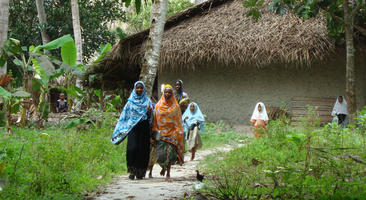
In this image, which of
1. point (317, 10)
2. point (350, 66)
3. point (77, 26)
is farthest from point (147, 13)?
point (350, 66)

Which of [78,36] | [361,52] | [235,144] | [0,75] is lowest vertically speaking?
[235,144]

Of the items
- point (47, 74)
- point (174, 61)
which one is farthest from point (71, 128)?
point (174, 61)

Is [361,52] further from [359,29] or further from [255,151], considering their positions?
[255,151]

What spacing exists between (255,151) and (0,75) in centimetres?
482

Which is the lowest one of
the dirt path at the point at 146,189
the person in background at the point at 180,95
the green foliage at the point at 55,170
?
the dirt path at the point at 146,189

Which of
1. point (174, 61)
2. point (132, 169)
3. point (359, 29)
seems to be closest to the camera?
point (132, 169)

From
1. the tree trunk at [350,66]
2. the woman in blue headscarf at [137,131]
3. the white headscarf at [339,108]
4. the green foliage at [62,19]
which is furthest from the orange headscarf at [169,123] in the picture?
the green foliage at [62,19]

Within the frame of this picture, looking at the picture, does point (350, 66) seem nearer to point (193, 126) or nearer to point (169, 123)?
point (193, 126)

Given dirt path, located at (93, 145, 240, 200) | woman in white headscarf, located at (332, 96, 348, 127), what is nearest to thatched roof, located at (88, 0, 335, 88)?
woman in white headscarf, located at (332, 96, 348, 127)

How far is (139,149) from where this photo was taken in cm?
612

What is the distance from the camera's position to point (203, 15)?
1401cm

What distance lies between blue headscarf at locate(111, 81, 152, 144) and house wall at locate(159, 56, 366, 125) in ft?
20.9

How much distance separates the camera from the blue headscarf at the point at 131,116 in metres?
6.12

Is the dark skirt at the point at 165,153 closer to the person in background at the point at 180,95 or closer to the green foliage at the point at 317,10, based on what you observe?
the person in background at the point at 180,95
